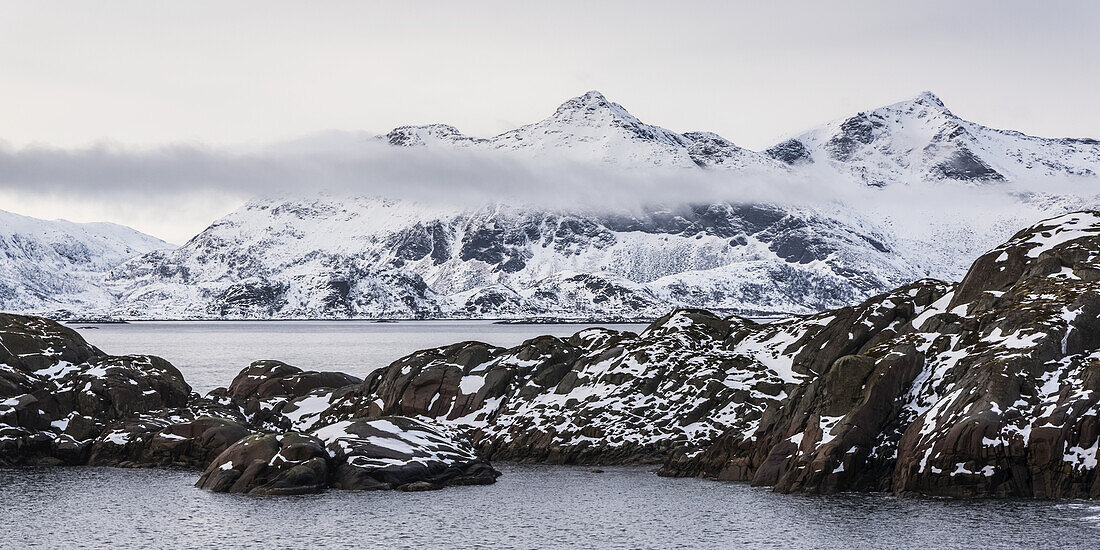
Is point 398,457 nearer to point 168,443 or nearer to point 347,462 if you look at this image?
point 347,462

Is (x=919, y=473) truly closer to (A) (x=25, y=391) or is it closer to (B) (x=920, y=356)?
(B) (x=920, y=356)

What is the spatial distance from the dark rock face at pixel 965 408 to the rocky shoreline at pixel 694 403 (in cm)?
12

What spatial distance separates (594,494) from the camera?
67.4 m

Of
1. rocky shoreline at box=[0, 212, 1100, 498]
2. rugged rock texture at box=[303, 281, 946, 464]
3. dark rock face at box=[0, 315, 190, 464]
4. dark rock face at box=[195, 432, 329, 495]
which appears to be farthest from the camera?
rugged rock texture at box=[303, 281, 946, 464]

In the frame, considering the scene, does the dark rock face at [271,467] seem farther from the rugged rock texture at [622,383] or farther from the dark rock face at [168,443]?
the rugged rock texture at [622,383]

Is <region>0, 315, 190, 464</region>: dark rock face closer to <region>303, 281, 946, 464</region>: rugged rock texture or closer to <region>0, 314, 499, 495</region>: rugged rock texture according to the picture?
<region>0, 314, 499, 495</region>: rugged rock texture

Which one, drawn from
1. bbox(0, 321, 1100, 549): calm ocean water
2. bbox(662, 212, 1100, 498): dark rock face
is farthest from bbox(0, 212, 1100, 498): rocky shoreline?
bbox(0, 321, 1100, 549): calm ocean water

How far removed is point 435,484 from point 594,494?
1034cm

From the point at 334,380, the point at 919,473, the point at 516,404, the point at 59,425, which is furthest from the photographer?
the point at 334,380

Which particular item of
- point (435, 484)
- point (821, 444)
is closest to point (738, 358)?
point (821, 444)

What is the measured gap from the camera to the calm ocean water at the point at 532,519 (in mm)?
52281

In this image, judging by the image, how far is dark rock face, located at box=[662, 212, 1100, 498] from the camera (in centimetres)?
5975

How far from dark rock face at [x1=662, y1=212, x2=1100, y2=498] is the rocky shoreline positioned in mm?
121

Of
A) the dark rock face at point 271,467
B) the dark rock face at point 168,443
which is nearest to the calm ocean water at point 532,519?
the dark rock face at point 271,467
